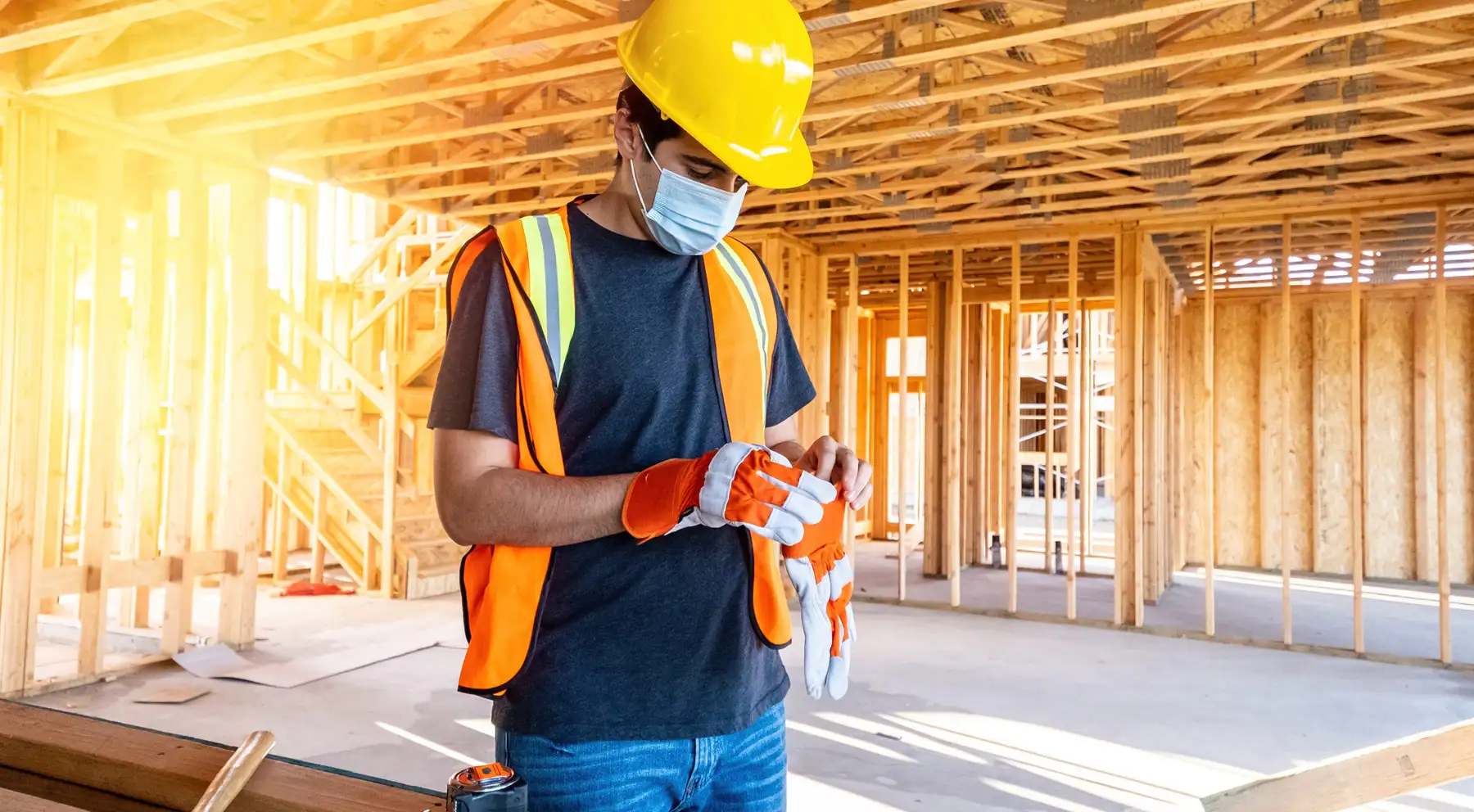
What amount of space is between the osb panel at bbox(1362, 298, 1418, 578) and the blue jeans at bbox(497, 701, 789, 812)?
1144 cm

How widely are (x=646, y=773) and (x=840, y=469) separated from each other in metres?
0.42

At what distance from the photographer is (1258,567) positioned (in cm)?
1098

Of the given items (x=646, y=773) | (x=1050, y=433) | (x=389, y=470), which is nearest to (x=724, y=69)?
(x=646, y=773)

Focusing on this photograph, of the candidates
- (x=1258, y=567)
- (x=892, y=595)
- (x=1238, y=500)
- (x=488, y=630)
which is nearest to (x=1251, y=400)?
(x=1238, y=500)

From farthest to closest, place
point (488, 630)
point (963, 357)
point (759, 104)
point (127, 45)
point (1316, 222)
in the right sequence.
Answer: point (963, 357) → point (1316, 222) → point (127, 45) → point (759, 104) → point (488, 630)

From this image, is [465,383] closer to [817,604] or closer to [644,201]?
[644,201]

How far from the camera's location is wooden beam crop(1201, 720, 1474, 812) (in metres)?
1.83

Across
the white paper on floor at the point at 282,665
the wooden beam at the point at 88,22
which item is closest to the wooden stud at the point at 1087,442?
the white paper on floor at the point at 282,665

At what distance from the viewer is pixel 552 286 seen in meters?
1.08

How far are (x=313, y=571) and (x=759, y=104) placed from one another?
881 cm

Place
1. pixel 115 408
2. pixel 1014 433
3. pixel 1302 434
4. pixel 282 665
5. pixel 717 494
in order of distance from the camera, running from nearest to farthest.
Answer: pixel 717 494
pixel 115 408
pixel 282 665
pixel 1014 433
pixel 1302 434

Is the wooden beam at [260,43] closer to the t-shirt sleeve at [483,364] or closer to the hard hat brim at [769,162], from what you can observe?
the hard hat brim at [769,162]

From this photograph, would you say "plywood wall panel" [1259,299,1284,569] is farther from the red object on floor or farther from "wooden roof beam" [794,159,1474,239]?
the red object on floor

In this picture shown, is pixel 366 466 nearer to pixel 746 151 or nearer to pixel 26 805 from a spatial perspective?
pixel 26 805
